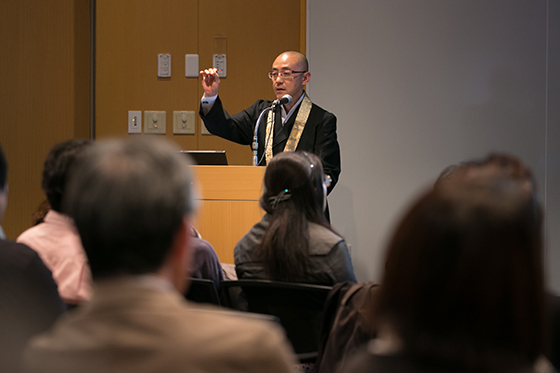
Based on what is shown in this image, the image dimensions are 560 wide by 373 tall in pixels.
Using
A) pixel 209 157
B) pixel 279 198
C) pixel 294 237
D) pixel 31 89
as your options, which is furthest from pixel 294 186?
pixel 31 89

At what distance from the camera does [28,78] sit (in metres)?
4.55

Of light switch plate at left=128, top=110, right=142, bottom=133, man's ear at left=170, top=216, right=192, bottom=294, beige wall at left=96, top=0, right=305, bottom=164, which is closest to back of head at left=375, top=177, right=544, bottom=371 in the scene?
man's ear at left=170, top=216, right=192, bottom=294

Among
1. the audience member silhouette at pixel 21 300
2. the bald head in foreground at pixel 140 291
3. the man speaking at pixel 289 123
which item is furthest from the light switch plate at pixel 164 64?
the bald head in foreground at pixel 140 291

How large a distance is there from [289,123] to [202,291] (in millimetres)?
2455

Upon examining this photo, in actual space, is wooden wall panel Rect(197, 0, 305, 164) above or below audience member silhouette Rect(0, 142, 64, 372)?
above

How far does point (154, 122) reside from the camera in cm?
469

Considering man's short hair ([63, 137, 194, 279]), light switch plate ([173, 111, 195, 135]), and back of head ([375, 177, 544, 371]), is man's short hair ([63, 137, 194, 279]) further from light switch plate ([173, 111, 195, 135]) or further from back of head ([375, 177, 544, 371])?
light switch plate ([173, 111, 195, 135])

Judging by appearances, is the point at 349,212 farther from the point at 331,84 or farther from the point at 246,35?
the point at 246,35

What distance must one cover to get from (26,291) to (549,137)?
438cm

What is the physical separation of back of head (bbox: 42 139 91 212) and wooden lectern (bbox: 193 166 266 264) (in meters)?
1.20

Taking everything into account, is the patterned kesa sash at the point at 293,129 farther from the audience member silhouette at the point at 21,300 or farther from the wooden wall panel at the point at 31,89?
the audience member silhouette at the point at 21,300

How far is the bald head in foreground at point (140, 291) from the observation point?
2.13ft

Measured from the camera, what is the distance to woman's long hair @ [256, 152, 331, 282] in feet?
5.58

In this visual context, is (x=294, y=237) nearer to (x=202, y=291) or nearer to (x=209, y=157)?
(x=202, y=291)
